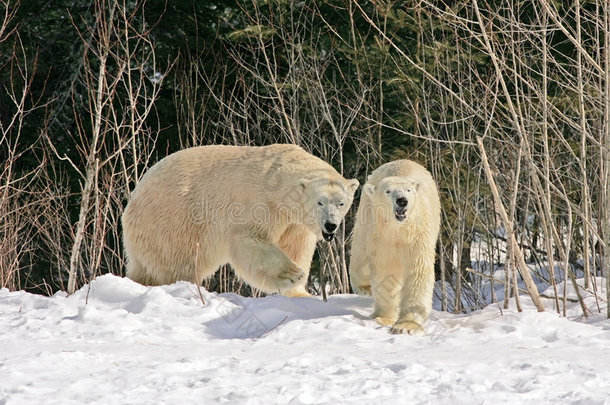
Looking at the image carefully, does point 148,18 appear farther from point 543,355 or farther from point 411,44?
point 543,355

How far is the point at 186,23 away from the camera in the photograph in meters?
11.7

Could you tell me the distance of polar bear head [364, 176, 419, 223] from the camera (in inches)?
216

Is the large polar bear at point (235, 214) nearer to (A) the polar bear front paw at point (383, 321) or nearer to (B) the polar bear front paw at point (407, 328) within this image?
(A) the polar bear front paw at point (383, 321)

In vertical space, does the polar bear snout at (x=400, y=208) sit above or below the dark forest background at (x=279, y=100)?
below

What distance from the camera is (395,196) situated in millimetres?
5520

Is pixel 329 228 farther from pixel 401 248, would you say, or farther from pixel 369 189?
pixel 401 248

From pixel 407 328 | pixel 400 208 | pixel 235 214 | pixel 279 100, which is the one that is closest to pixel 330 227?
pixel 400 208

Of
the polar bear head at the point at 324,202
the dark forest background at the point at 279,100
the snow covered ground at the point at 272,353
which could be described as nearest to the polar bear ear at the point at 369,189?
the polar bear head at the point at 324,202

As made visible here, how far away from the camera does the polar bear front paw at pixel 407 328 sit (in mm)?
5254

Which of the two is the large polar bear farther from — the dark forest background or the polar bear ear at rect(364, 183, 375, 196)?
the dark forest background

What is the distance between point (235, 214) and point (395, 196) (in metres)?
1.63

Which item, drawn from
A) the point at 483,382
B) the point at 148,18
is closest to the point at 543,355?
the point at 483,382

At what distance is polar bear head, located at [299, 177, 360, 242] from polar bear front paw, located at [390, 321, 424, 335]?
3.37ft

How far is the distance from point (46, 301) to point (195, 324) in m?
1.21
